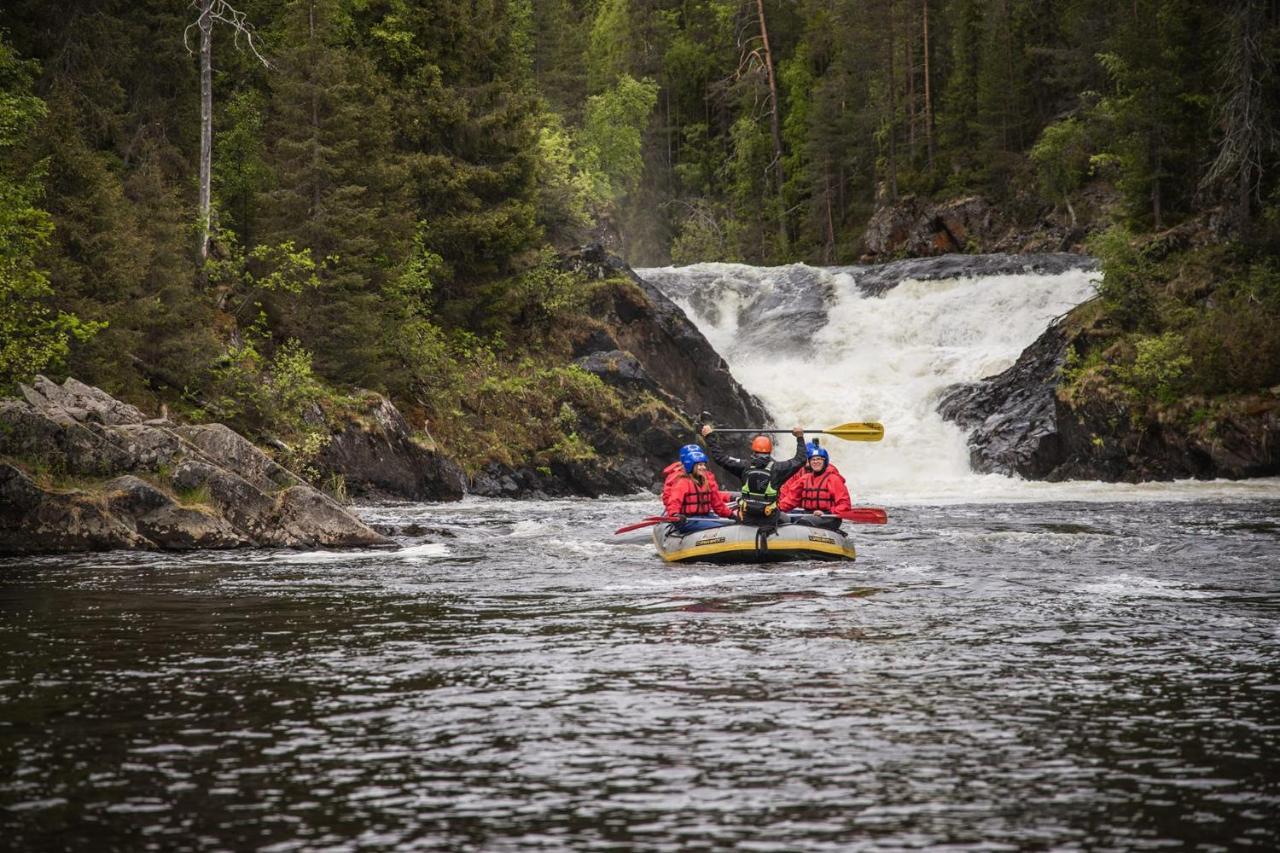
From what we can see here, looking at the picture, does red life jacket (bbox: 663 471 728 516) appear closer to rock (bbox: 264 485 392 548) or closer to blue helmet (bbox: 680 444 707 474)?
blue helmet (bbox: 680 444 707 474)

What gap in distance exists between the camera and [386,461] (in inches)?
1133

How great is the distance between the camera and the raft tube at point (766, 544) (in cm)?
1766

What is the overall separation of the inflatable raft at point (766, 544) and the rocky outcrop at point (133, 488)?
17.9 ft

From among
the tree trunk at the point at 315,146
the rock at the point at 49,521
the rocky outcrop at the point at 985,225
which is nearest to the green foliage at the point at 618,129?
the rocky outcrop at the point at 985,225

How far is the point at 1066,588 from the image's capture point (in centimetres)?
1490

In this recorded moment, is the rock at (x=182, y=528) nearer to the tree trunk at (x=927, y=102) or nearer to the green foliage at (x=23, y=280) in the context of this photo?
the green foliage at (x=23, y=280)

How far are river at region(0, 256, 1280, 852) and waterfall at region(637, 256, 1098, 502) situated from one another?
1666cm

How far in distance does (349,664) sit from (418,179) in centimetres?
2701

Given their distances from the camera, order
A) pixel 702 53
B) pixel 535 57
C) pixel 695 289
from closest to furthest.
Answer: pixel 695 289, pixel 535 57, pixel 702 53

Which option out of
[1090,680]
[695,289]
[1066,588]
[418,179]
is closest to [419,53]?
[418,179]

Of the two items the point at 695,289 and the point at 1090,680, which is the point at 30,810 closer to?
the point at 1090,680

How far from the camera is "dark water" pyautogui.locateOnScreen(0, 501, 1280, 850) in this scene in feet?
21.5

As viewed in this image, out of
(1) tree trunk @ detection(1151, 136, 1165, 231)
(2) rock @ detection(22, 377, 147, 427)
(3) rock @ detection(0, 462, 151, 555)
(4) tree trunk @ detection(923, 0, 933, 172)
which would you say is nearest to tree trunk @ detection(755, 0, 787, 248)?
(4) tree trunk @ detection(923, 0, 933, 172)

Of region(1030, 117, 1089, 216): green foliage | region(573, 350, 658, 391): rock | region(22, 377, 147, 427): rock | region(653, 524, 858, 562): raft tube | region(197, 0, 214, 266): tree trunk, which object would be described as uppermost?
region(1030, 117, 1089, 216): green foliage
